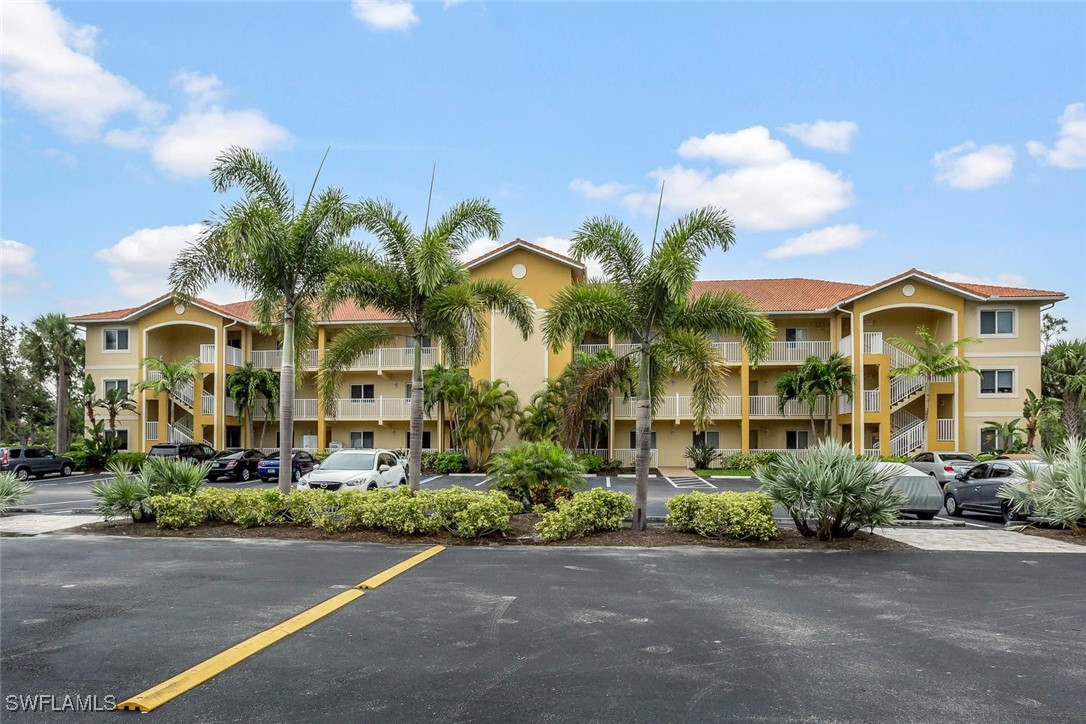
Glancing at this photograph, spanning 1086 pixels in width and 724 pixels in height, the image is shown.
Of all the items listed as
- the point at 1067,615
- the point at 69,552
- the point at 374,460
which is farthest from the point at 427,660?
the point at 374,460

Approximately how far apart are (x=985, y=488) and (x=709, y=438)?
63.8ft

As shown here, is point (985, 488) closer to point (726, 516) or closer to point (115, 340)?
point (726, 516)

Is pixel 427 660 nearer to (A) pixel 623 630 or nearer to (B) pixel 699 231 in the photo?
(A) pixel 623 630

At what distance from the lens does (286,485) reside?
1609 cm

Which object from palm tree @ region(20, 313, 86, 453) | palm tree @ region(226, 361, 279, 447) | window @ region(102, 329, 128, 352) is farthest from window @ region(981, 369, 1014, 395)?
palm tree @ region(20, 313, 86, 453)

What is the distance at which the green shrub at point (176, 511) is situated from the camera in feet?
48.3

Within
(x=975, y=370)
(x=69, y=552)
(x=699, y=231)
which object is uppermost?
(x=699, y=231)

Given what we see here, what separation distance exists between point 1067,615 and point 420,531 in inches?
379

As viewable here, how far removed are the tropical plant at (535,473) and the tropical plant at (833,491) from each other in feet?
13.7

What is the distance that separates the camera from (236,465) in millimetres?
30984

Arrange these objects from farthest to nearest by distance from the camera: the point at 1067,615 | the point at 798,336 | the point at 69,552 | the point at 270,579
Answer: the point at 798,336, the point at 69,552, the point at 270,579, the point at 1067,615

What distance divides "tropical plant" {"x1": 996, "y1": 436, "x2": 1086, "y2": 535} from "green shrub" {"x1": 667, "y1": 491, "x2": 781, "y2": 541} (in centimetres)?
569

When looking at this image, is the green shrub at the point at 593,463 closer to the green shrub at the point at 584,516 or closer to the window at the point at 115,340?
the green shrub at the point at 584,516

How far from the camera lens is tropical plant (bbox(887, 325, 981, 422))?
31688 mm
